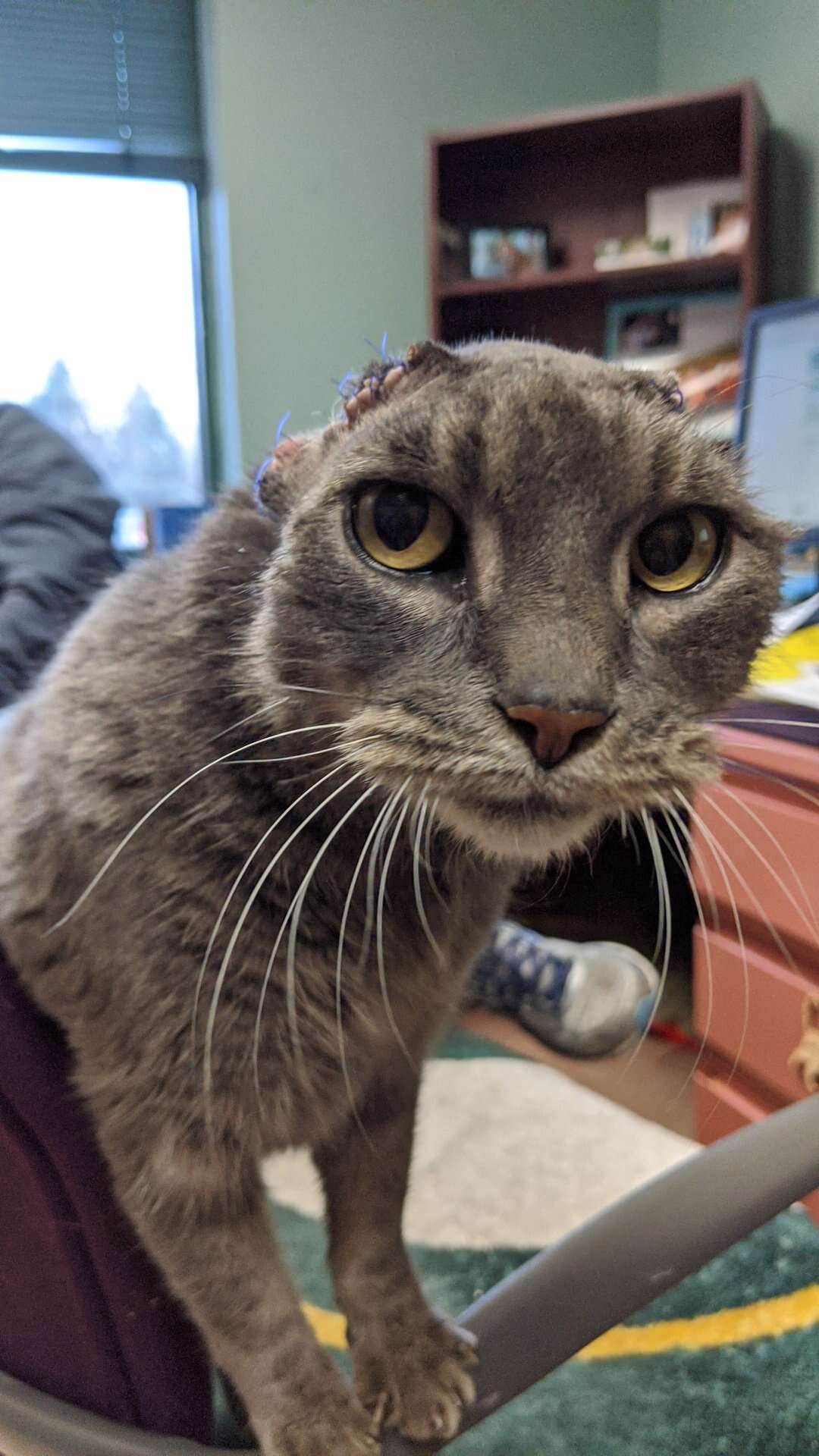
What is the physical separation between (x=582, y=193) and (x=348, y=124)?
1.83 ft

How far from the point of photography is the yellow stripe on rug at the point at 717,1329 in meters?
1.01

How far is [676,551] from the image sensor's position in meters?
0.51

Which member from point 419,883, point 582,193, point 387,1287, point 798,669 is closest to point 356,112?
point 582,193

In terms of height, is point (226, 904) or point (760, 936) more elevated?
point (226, 904)

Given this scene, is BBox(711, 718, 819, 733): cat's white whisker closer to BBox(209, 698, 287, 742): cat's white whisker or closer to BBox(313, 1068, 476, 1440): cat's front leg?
BBox(209, 698, 287, 742): cat's white whisker

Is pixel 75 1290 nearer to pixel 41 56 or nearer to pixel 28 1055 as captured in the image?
pixel 28 1055

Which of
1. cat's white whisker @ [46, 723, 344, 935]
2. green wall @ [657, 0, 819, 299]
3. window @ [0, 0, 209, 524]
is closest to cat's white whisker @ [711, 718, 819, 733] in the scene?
cat's white whisker @ [46, 723, 344, 935]

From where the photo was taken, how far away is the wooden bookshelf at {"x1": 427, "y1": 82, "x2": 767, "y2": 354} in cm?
184

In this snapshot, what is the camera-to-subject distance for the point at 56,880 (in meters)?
0.56

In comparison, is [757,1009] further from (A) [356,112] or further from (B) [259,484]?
(A) [356,112]

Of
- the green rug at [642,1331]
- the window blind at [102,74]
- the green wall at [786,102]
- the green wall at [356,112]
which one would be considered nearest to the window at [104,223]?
the window blind at [102,74]

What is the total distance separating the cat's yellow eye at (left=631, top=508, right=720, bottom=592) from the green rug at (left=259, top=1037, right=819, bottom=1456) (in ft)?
2.19

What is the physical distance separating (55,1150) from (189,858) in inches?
6.7

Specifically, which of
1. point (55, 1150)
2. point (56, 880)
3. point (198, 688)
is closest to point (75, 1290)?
point (55, 1150)
